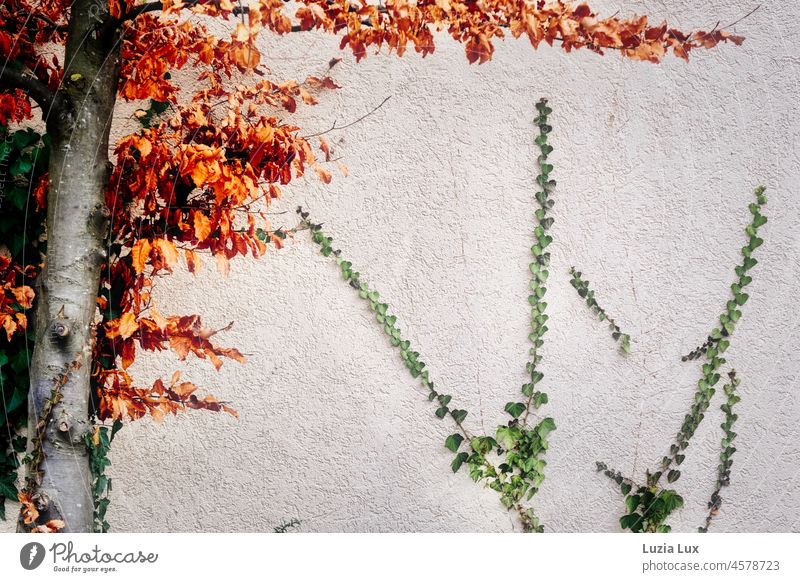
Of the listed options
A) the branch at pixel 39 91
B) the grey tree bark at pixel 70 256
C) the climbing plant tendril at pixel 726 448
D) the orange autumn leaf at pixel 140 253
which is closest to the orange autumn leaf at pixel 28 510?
the grey tree bark at pixel 70 256

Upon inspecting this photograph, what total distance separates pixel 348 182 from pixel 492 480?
103 cm

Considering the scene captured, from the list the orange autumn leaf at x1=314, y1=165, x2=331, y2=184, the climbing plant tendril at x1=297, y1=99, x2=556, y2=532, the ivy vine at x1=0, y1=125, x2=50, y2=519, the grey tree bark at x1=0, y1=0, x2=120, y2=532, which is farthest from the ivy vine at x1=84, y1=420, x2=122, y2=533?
the orange autumn leaf at x1=314, y1=165, x2=331, y2=184

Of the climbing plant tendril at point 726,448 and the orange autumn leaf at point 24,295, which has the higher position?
the orange autumn leaf at point 24,295

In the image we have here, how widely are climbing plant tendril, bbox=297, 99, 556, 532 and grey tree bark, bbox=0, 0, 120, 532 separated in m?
0.71

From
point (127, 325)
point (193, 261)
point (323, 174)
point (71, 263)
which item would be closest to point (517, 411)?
point (323, 174)

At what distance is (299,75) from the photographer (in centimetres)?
207

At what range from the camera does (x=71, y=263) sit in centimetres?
178

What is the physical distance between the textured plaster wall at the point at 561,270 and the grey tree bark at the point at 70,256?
528mm

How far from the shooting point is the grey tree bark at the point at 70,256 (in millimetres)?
1775

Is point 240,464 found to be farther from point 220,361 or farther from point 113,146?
point 113,146

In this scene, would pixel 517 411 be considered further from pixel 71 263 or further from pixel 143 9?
pixel 143 9

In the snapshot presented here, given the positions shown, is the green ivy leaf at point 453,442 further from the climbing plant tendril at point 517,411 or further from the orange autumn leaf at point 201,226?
the orange autumn leaf at point 201,226

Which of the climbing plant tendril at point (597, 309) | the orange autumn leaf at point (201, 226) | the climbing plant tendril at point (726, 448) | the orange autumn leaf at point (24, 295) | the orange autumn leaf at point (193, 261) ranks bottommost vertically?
the climbing plant tendril at point (726, 448)

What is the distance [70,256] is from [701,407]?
6.23 feet
